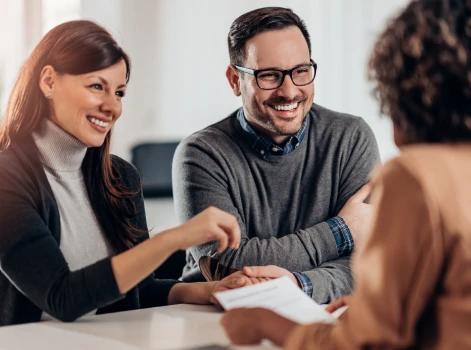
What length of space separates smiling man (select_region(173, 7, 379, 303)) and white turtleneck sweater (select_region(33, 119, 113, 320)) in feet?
1.21

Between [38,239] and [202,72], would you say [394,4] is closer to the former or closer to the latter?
[202,72]

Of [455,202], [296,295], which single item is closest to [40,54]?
[296,295]

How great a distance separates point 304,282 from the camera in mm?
1857

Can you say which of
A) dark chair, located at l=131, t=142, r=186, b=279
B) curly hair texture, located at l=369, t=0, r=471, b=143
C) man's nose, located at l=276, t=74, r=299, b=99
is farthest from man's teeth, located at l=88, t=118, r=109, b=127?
dark chair, located at l=131, t=142, r=186, b=279

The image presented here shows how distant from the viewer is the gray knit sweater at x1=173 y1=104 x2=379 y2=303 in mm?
2045

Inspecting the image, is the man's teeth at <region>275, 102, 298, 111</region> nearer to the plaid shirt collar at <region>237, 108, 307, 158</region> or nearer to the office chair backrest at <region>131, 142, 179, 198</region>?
the plaid shirt collar at <region>237, 108, 307, 158</region>

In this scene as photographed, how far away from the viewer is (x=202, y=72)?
4926 millimetres

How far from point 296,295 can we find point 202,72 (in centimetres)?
355

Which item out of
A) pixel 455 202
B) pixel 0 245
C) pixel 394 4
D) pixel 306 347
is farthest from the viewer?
pixel 394 4

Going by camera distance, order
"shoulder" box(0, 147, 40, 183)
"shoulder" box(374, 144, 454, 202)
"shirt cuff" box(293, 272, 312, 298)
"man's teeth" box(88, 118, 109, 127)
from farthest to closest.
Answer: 1. "shirt cuff" box(293, 272, 312, 298)
2. "man's teeth" box(88, 118, 109, 127)
3. "shoulder" box(0, 147, 40, 183)
4. "shoulder" box(374, 144, 454, 202)

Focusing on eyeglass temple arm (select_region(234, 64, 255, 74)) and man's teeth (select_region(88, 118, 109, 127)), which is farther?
eyeglass temple arm (select_region(234, 64, 255, 74))

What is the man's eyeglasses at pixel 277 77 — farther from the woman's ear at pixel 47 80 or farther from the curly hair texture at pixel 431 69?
the curly hair texture at pixel 431 69

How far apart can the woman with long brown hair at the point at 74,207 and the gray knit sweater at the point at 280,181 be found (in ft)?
0.80

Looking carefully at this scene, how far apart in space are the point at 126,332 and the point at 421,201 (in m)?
0.81
